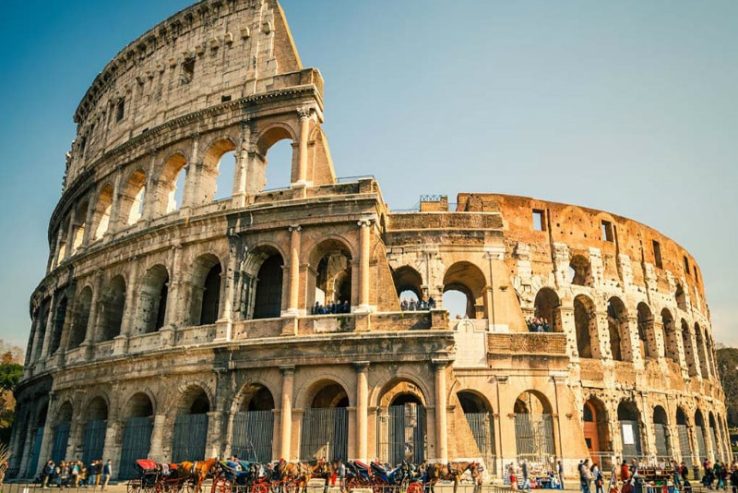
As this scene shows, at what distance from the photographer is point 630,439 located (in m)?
23.6

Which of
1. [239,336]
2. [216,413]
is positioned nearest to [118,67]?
[239,336]

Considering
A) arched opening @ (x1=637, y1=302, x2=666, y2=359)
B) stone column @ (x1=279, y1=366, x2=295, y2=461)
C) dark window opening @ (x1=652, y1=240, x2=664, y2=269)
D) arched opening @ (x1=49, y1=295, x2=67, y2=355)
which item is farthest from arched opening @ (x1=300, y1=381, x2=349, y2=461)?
dark window opening @ (x1=652, y1=240, x2=664, y2=269)

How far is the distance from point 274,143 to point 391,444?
11.2 meters

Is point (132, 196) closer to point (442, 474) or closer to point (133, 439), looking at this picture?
point (133, 439)

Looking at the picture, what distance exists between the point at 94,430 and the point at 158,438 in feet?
10.9

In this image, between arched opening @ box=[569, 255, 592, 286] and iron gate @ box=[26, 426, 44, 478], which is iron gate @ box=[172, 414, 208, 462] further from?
arched opening @ box=[569, 255, 592, 286]

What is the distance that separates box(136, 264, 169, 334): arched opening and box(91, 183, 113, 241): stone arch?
16.5 ft

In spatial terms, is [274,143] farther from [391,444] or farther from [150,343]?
[391,444]

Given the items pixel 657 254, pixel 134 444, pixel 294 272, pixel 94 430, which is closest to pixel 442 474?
pixel 294 272

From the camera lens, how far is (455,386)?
643 inches

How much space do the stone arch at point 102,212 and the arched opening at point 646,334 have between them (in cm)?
2424

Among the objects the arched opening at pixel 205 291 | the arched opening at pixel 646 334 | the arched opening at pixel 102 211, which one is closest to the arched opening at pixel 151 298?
the arched opening at pixel 205 291

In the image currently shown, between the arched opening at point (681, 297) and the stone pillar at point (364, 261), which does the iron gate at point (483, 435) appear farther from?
the arched opening at point (681, 297)

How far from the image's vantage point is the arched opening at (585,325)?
2483 centimetres
